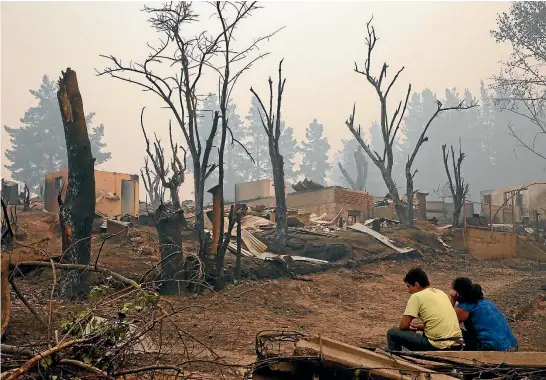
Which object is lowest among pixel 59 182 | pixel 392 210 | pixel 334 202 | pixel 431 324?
pixel 431 324

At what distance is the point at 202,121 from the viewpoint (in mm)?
80750

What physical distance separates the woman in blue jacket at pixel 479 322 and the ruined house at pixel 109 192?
24.3 m

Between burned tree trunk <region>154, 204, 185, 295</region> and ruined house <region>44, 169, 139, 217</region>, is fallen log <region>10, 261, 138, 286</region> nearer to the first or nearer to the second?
burned tree trunk <region>154, 204, 185, 295</region>

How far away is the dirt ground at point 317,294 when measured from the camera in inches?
333

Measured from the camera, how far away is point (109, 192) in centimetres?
2959

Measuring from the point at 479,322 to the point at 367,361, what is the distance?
229 centimetres

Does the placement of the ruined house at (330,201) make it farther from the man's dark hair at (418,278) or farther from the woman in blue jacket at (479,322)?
the man's dark hair at (418,278)

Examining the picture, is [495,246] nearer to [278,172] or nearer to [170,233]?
[278,172]

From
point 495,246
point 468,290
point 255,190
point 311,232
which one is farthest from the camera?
point 255,190

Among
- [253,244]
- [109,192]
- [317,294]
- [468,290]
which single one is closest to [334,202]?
[253,244]

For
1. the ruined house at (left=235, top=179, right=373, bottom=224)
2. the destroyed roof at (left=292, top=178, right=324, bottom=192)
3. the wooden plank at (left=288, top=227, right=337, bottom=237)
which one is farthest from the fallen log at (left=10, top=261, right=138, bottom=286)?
the destroyed roof at (left=292, top=178, right=324, bottom=192)

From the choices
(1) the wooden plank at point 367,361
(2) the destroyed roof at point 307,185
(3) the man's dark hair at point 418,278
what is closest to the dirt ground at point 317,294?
(1) the wooden plank at point 367,361

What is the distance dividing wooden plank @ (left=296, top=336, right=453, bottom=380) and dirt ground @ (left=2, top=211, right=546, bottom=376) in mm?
2198

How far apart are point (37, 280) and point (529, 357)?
10058 millimetres
